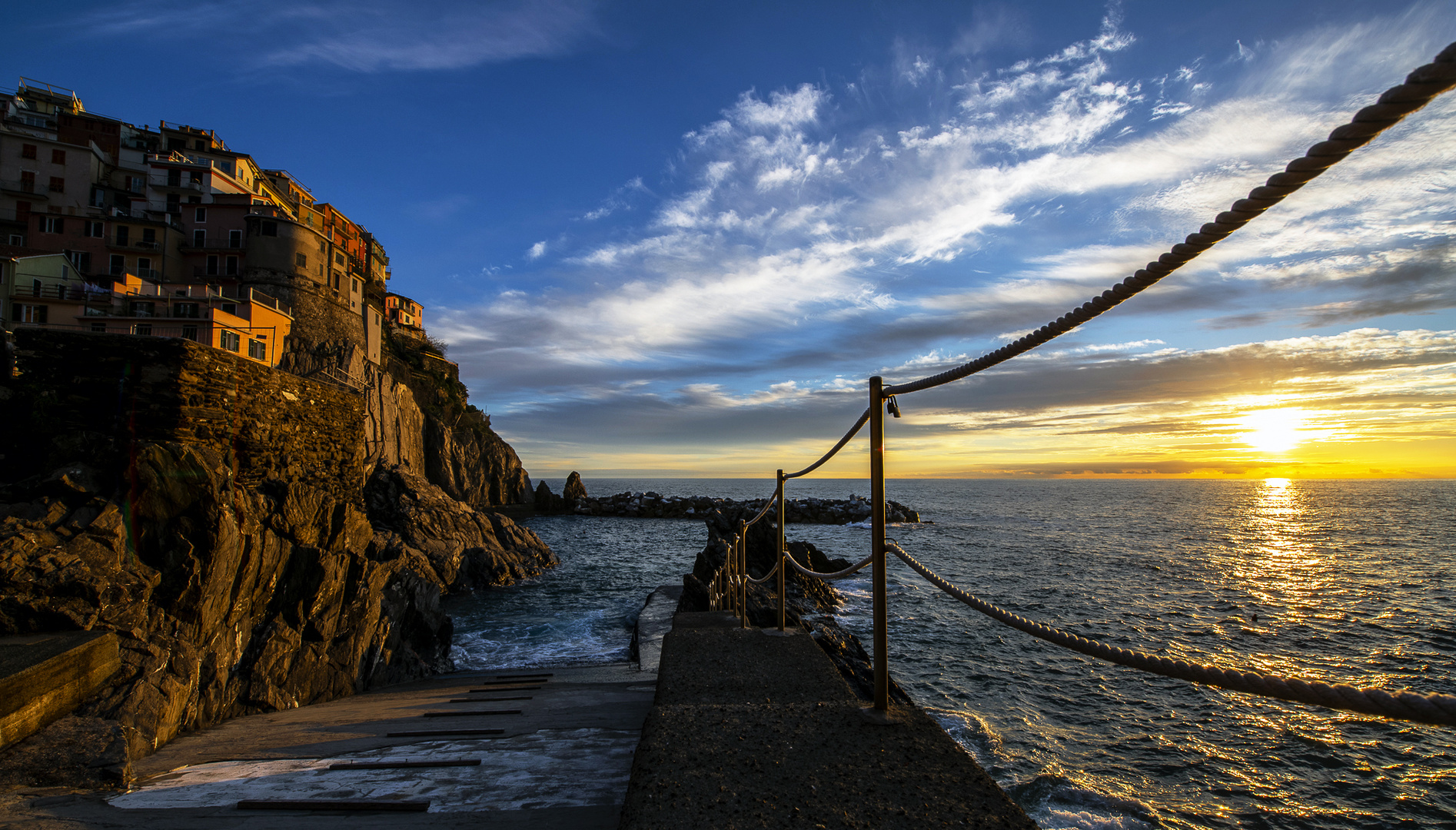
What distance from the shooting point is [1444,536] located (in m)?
48.5

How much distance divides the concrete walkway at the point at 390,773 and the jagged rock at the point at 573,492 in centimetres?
6522

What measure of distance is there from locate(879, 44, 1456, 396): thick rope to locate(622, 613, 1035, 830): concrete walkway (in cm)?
176

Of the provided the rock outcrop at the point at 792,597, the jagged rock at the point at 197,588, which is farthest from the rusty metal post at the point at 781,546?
the jagged rock at the point at 197,588

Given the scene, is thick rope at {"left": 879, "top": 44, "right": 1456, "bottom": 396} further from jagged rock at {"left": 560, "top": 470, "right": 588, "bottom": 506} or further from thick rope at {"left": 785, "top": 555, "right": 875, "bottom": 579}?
jagged rock at {"left": 560, "top": 470, "right": 588, "bottom": 506}

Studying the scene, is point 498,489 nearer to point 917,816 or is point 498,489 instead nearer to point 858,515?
point 858,515

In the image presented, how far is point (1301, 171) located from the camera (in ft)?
4.15

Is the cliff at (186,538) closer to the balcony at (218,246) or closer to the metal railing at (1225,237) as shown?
the metal railing at (1225,237)

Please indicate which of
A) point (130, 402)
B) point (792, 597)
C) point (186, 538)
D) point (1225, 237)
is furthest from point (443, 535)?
point (1225, 237)

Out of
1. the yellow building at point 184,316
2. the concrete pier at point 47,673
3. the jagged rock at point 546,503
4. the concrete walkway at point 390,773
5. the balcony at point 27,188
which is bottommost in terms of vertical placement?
the jagged rock at point 546,503

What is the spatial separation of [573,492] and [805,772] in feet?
236

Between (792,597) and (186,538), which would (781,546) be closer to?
(186,538)

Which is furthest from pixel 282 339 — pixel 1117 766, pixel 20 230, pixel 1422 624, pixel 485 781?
pixel 1422 624

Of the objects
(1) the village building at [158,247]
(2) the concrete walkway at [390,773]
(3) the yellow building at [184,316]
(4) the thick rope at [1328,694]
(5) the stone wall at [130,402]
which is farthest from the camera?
(1) the village building at [158,247]

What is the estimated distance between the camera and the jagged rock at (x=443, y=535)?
2437 centimetres
